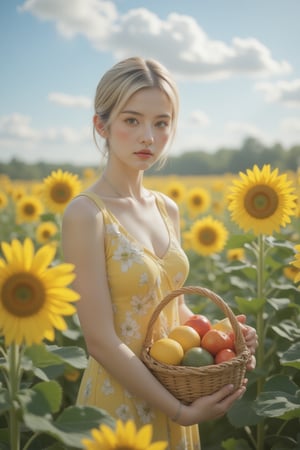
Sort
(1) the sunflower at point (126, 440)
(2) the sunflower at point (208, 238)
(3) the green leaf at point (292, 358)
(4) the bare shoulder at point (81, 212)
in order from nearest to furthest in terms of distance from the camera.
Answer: (1) the sunflower at point (126, 440) < (4) the bare shoulder at point (81, 212) < (3) the green leaf at point (292, 358) < (2) the sunflower at point (208, 238)

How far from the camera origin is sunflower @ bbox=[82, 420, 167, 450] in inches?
51.3

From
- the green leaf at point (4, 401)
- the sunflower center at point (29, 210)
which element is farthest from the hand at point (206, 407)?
the sunflower center at point (29, 210)

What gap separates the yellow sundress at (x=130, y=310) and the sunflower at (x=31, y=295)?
0.68 metres

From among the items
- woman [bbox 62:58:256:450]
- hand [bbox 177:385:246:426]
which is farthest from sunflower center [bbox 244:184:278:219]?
hand [bbox 177:385:246:426]

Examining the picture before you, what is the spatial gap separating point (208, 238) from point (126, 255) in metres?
3.68

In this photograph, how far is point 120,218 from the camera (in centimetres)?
238

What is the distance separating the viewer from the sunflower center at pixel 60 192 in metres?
4.86

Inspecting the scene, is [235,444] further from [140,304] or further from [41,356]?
[41,356]

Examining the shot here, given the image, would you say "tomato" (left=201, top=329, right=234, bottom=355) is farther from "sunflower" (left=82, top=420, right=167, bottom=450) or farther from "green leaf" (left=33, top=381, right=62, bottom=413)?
"sunflower" (left=82, top=420, right=167, bottom=450)

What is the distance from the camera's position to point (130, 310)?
2.30 meters

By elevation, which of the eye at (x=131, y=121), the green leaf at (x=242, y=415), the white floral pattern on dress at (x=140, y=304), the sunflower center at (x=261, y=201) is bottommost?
the green leaf at (x=242, y=415)

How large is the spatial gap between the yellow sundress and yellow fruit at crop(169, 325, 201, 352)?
158 mm

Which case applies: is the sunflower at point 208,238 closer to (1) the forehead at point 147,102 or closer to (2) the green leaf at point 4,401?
(1) the forehead at point 147,102

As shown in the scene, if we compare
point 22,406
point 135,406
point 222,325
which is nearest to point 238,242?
point 222,325
